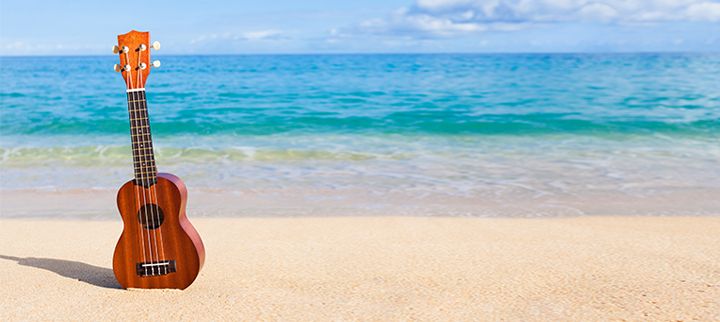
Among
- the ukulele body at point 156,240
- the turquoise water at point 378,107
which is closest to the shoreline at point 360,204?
the ukulele body at point 156,240

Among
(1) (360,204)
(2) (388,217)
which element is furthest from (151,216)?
(1) (360,204)

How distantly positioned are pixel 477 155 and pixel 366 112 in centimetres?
662

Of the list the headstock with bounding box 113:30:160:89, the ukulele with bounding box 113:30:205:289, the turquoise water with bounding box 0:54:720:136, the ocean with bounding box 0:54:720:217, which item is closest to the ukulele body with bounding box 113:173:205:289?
the ukulele with bounding box 113:30:205:289

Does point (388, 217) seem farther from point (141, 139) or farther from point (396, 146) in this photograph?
point (396, 146)

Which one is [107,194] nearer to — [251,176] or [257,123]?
[251,176]

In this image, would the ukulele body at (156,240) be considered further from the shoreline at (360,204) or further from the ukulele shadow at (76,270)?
the shoreline at (360,204)

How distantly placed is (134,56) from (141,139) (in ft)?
1.17

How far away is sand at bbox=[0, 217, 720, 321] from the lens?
304cm

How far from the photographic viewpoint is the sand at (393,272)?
3.04 meters

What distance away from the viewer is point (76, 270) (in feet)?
12.1

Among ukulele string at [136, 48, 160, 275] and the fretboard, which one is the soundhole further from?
the fretboard

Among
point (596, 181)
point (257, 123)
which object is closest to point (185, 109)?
point (257, 123)

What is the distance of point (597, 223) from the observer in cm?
497

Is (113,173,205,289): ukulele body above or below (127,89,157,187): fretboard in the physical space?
below
